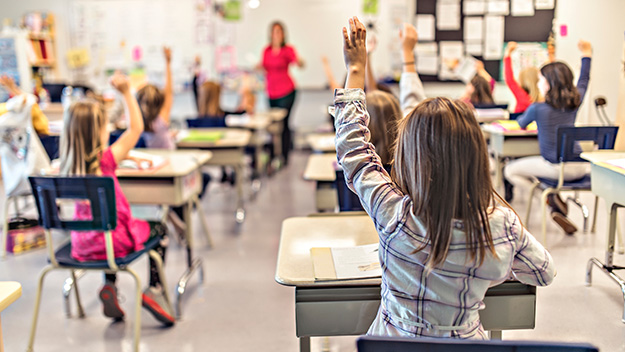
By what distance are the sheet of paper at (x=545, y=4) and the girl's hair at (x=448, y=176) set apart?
1.48 m

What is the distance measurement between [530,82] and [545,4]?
35.9 inches

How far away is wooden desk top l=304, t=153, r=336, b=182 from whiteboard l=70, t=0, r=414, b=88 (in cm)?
444

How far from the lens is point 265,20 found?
7.51 m

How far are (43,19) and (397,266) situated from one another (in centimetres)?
746

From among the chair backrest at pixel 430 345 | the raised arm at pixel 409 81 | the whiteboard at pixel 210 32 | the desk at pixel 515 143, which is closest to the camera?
the chair backrest at pixel 430 345

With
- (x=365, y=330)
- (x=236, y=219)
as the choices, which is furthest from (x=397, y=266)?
(x=236, y=219)

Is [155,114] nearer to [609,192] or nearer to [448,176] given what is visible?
[609,192]

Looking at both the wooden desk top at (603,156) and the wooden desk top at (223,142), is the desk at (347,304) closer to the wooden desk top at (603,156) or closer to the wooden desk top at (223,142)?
the wooden desk top at (603,156)

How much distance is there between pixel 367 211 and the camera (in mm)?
1292

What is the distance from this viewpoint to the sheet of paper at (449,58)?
5469 millimetres

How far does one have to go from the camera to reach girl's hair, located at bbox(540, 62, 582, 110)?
2607 millimetres

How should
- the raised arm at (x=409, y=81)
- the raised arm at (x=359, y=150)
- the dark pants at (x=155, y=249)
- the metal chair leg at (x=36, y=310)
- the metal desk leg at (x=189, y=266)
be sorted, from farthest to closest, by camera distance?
the metal desk leg at (x=189, y=266), the dark pants at (x=155, y=249), the metal chair leg at (x=36, y=310), the raised arm at (x=409, y=81), the raised arm at (x=359, y=150)

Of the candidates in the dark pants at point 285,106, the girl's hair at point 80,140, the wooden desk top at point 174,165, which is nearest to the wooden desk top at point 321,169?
the wooden desk top at point 174,165

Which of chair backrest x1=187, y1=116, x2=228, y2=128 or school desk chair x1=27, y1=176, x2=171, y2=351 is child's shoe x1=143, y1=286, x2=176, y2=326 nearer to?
school desk chair x1=27, y1=176, x2=171, y2=351
